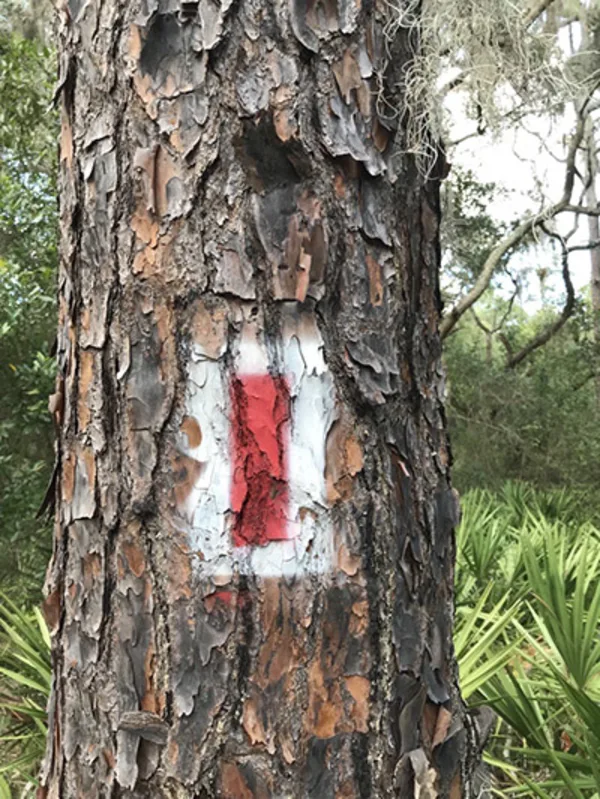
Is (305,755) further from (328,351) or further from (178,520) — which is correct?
(328,351)

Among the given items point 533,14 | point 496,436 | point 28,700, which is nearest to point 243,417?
point 28,700

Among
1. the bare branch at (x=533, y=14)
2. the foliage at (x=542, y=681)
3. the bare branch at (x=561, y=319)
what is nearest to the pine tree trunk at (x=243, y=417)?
the bare branch at (x=533, y=14)

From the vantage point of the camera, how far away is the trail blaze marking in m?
1.00

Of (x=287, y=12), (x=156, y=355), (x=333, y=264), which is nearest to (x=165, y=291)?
(x=156, y=355)

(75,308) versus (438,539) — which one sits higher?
(75,308)

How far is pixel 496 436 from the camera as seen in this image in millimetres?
9289

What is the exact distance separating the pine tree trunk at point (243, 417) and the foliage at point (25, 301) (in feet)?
9.92

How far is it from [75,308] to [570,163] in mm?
6935

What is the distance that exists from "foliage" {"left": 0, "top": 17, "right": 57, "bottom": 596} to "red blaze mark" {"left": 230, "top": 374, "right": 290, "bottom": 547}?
10.2 feet

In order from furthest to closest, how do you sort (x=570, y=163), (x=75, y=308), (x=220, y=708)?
(x=570, y=163), (x=75, y=308), (x=220, y=708)

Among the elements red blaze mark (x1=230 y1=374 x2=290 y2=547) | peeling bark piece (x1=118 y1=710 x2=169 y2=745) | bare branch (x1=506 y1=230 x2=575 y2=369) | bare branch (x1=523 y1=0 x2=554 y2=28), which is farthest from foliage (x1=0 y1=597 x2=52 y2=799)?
bare branch (x1=506 y1=230 x2=575 y2=369)

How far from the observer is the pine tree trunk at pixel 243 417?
3.25 feet

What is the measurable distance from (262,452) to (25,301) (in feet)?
11.4

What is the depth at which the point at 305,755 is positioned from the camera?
0.99 meters
